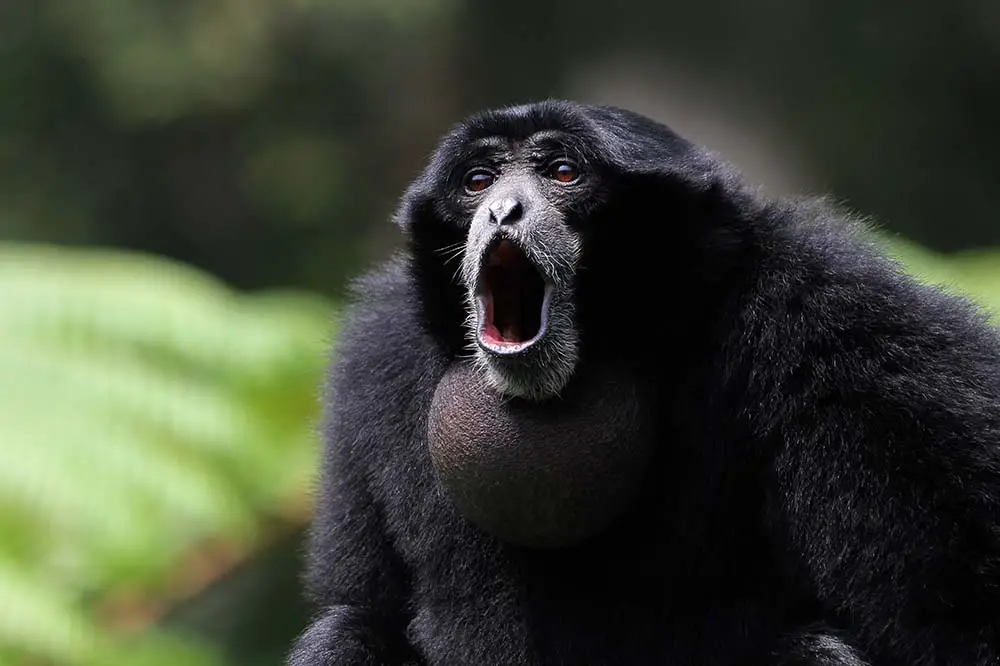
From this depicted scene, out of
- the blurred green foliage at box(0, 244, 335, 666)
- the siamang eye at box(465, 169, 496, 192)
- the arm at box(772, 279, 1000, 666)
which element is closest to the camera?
the arm at box(772, 279, 1000, 666)

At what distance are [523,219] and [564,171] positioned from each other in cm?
27

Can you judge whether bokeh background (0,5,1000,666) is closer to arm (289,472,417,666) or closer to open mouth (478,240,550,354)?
arm (289,472,417,666)

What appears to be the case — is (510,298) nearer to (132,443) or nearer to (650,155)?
(650,155)

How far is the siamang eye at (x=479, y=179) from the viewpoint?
4.21 meters

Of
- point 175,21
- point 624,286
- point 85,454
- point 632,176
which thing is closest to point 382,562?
point 624,286

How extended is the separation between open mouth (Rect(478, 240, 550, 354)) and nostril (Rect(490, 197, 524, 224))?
71mm

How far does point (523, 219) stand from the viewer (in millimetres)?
3984

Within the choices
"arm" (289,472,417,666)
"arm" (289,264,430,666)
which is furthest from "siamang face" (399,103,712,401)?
"arm" (289,472,417,666)

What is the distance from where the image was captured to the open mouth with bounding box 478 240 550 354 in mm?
4023

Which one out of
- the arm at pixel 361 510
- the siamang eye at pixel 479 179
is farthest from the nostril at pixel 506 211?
the arm at pixel 361 510

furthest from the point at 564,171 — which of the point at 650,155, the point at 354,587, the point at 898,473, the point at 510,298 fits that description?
the point at 354,587

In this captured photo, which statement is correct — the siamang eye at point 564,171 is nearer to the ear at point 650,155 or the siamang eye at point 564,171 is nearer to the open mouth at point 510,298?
the ear at point 650,155

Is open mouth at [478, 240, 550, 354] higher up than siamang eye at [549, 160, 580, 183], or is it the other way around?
siamang eye at [549, 160, 580, 183]

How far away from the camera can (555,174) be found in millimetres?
4180
